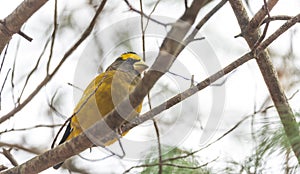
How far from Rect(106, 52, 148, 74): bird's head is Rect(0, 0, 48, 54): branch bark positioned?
2.69ft

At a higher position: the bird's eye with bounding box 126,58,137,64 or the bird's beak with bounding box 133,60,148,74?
the bird's eye with bounding box 126,58,137,64

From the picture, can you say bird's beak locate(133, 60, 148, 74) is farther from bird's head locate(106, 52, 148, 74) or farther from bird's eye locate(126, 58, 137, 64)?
bird's eye locate(126, 58, 137, 64)

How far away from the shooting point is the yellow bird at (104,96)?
2.20 metres

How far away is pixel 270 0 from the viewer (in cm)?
187

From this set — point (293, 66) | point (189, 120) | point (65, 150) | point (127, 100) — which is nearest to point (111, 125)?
point (127, 100)

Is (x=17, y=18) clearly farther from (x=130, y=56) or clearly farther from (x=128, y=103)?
(x=130, y=56)

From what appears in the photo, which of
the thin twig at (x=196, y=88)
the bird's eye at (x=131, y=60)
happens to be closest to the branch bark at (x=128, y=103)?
the thin twig at (x=196, y=88)

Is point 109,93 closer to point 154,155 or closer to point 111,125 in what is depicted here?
point 154,155

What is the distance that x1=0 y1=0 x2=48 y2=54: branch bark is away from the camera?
1617 millimetres

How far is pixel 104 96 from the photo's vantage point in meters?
2.28

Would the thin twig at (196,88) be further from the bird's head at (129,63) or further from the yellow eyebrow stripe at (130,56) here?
the yellow eyebrow stripe at (130,56)

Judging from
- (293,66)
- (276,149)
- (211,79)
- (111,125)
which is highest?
(293,66)

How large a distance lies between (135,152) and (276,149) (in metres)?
0.85

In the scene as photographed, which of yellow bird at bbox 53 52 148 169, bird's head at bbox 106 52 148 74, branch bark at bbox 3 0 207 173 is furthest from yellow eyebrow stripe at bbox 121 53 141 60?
branch bark at bbox 3 0 207 173
